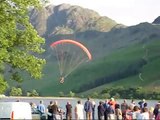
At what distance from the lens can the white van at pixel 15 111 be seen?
2672 centimetres

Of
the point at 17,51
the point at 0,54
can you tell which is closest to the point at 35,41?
the point at 17,51

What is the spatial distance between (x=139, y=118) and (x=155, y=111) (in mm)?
13217

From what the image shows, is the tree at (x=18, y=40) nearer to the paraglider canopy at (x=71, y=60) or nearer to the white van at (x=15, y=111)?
the white van at (x=15, y=111)

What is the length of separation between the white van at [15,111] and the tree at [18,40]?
2.75 metres

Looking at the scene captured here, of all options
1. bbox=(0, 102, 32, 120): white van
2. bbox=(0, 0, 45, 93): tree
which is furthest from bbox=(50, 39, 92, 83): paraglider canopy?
bbox=(0, 102, 32, 120): white van

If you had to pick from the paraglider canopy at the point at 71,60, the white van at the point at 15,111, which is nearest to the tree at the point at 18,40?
the white van at the point at 15,111

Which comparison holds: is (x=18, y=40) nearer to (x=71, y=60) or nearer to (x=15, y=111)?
(x=15, y=111)

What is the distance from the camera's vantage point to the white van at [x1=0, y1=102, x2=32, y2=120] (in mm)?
26719

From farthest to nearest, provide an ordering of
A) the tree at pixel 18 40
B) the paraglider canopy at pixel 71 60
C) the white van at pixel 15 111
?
the paraglider canopy at pixel 71 60
the tree at pixel 18 40
the white van at pixel 15 111

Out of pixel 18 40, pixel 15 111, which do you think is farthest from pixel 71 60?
pixel 15 111

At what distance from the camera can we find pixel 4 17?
102 feet

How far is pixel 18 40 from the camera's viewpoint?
32.4 m

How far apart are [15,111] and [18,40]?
6838 mm

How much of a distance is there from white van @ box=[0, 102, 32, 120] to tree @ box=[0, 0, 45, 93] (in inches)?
108
